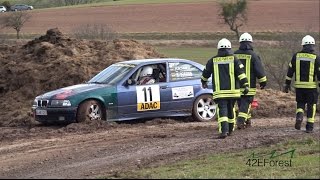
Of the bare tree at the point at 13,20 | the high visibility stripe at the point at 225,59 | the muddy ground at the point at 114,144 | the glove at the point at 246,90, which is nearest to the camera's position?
the muddy ground at the point at 114,144

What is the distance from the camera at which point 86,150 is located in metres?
11.2

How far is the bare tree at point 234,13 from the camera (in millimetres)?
76688

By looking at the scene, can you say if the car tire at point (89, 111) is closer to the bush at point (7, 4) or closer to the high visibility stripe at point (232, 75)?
the high visibility stripe at point (232, 75)

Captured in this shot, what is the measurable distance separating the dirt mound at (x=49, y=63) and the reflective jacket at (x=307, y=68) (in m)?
6.73

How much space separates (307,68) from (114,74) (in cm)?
449

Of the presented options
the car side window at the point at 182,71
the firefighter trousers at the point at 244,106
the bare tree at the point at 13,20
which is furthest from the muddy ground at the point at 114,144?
the bare tree at the point at 13,20

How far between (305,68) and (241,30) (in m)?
63.6

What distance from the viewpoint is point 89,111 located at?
14.1 m

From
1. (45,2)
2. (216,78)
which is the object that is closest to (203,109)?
(216,78)

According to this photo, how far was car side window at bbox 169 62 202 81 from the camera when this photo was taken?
15008 mm

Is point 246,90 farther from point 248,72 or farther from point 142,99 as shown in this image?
point 142,99

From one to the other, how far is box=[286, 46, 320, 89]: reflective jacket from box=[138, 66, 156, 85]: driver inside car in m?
3.47

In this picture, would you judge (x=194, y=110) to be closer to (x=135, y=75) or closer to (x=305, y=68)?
(x=135, y=75)

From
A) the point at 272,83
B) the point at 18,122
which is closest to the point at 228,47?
the point at 18,122
